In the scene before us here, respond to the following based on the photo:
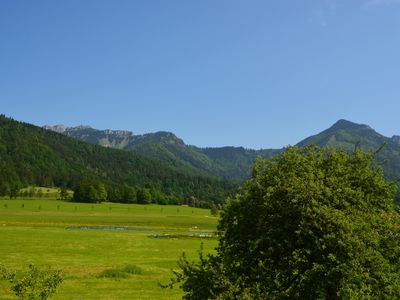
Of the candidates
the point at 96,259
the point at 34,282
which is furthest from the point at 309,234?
the point at 96,259

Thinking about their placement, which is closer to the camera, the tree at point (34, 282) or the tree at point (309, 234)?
the tree at point (309, 234)

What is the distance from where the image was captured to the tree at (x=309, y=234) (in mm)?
18172

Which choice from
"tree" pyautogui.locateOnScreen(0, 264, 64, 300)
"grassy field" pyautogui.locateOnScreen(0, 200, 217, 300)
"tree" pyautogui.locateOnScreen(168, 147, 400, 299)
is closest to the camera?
"tree" pyautogui.locateOnScreen(168, 147, 400, 299)

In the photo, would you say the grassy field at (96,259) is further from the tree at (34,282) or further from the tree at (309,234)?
the tree at (309,234)

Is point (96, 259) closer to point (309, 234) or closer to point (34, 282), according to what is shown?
point (34, 282)

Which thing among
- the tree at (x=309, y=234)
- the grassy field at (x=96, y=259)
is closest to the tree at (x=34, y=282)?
→ the tree at (x=309, y=234)

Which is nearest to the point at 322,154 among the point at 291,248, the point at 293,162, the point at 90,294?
the point at 293,162

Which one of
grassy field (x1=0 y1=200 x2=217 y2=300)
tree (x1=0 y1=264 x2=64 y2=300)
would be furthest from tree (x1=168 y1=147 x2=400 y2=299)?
grassy field (x1=0 y1=200 x2=217 y2=300)

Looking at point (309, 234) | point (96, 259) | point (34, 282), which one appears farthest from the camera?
point (96, 259)

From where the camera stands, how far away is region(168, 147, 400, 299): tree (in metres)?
18.2

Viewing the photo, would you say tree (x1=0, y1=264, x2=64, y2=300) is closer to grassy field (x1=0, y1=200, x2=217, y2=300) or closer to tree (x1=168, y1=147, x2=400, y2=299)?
tree (x1=168, y1=147, x2=400, y2=299)

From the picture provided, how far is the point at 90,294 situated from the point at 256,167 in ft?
77.2

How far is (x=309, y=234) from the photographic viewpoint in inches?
742

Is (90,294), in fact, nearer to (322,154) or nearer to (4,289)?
(4,289)
